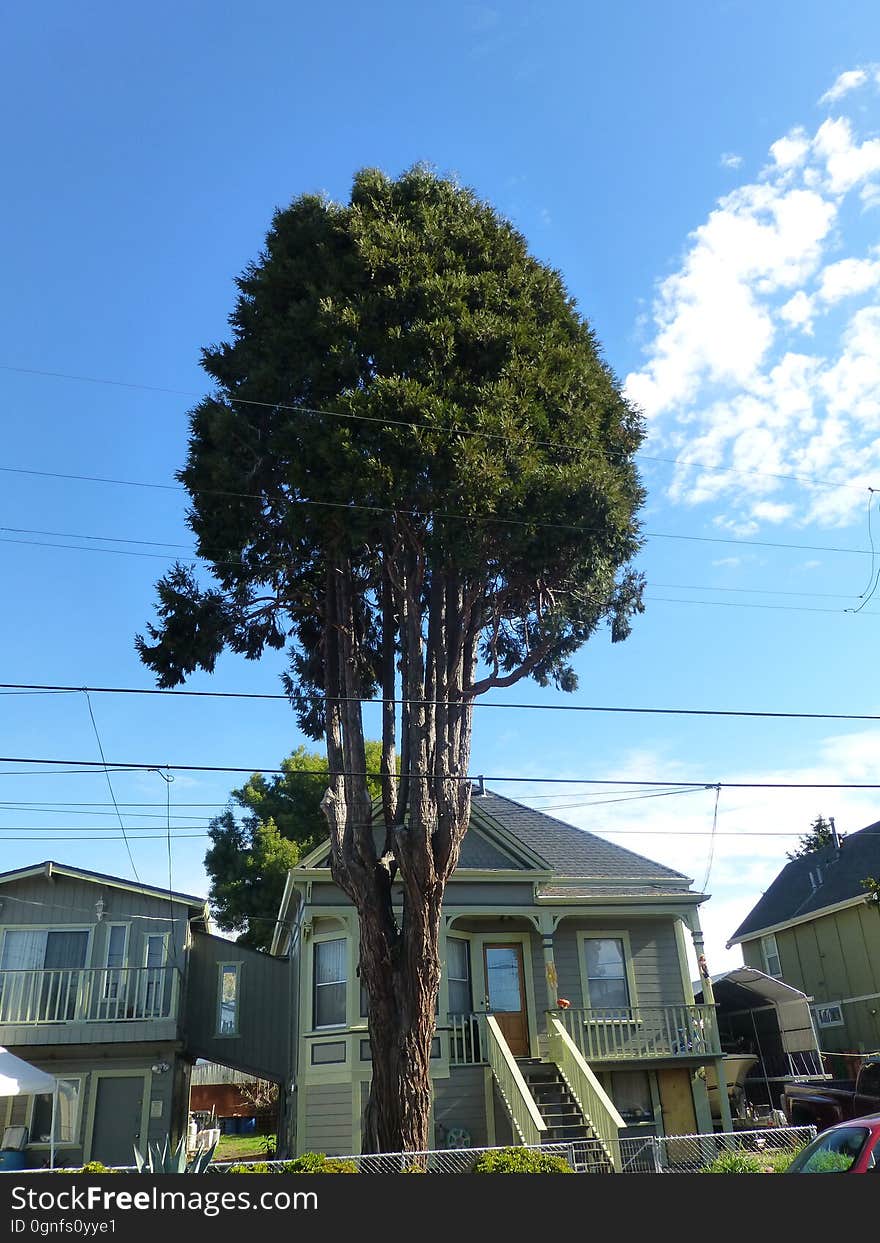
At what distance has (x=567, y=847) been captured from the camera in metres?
20.9

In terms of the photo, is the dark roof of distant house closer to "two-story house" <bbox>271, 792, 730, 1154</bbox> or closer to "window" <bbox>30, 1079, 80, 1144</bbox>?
"two-story house" <bbox>271, 792, 730, 1154</bbox>

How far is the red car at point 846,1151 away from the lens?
7707mm

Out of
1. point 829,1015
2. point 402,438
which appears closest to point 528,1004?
point 402,438

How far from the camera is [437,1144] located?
15.5m

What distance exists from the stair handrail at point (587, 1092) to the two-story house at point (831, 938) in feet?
34.8

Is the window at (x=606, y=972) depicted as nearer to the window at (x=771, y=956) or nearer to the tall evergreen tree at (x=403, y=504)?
the tall evergreen tree at (x=403, y=504)

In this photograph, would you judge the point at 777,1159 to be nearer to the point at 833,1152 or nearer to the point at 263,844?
the point at 833,1152

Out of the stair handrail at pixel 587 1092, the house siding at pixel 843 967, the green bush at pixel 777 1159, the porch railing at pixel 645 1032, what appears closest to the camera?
the green bush at pixel 777 1159

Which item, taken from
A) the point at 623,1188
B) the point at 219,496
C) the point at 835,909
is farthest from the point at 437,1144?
the point at 835,909

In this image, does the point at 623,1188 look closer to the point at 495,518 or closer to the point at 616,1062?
the point at 495,518

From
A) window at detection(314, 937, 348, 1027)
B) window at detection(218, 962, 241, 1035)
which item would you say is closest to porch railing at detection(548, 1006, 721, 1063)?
window at detection(314, 937, 348, 1027)

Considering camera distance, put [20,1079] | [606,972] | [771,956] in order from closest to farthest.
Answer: [20,1079], [606,972], [771,956]

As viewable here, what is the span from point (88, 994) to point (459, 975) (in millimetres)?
8054

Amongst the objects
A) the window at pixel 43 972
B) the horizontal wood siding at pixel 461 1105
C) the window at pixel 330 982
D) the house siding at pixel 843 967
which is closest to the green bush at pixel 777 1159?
the horizontal wood siding at pixel 461 1105
